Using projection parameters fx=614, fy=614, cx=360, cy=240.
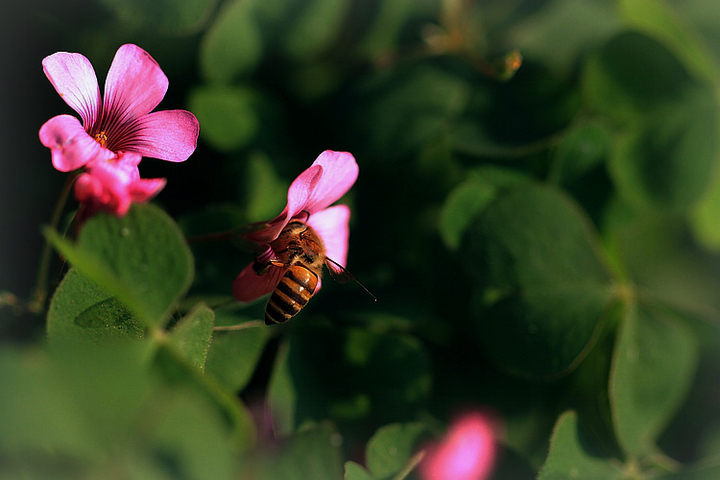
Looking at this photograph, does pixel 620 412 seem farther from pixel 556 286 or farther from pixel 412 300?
pixel 412 300

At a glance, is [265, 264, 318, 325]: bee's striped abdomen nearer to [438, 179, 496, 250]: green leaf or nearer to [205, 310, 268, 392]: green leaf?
[205, 310, 268, 392]: green leaf

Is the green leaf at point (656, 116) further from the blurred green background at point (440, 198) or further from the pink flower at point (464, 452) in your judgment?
the pink flower at point (464, 452)

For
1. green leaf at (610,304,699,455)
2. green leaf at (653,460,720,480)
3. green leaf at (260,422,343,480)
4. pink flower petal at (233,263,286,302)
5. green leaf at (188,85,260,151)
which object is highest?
green leaf at (188,85,260,151)

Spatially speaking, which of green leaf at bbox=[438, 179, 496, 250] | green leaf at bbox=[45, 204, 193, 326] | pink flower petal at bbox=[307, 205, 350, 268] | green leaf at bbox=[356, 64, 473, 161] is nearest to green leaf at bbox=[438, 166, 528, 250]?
green leaf at bbox=[438, 179, 496, 250]

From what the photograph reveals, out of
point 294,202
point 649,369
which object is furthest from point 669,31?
point 294,202

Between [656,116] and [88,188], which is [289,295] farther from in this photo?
[656,116]

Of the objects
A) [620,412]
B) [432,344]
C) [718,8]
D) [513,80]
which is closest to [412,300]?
[432,344]
